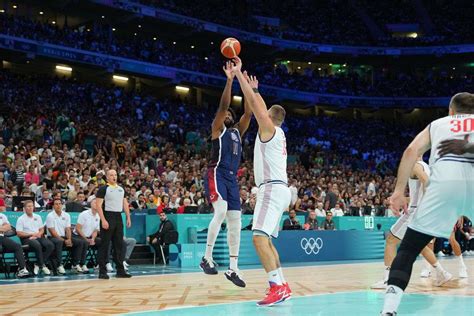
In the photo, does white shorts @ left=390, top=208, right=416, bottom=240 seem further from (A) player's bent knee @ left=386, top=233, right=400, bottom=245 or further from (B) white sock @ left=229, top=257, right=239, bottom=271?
(B) white sock @ left=229, top=257, right=239, bottom=271

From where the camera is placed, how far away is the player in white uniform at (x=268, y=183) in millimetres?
8344

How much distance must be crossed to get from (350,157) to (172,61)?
12.6m

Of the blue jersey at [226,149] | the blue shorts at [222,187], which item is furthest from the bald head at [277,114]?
the blue shorts at [222,187]

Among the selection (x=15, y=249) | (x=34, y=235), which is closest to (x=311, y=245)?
(x=34, y=235)

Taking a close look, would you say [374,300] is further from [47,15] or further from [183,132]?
[47,15]

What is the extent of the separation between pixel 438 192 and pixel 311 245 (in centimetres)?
1513

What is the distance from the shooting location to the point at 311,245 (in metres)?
20.8

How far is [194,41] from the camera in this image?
4728cm

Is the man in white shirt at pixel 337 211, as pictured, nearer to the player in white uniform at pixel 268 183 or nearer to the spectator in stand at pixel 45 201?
the spectator in stand at pixel 45 201

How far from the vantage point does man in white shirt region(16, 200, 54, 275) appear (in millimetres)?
14938

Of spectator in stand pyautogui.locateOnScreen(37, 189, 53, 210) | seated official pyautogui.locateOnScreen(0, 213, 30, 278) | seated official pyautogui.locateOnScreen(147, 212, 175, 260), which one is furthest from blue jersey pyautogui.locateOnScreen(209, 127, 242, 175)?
spectator in stand pyautogui.locateOnScreen(37, 189, 53, 210)

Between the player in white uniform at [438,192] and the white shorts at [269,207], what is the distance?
2660 millimetres

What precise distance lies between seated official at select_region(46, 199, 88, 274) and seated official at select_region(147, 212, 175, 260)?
8.54ft

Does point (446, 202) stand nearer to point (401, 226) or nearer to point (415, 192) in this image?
point (401, 226)
